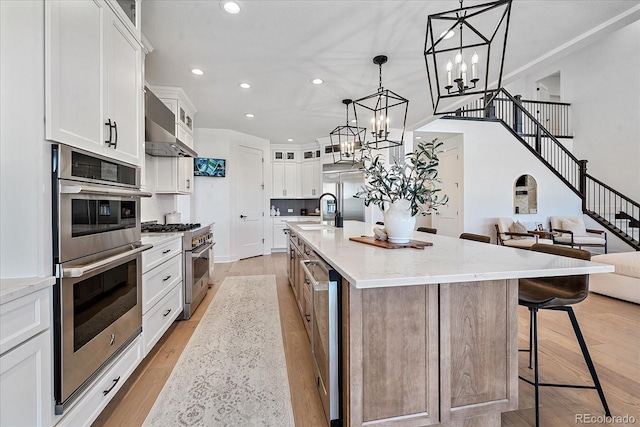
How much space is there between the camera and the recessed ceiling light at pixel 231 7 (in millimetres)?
2230

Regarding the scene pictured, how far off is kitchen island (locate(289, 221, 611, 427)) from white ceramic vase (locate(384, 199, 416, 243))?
59cm

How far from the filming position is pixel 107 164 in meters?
1.62

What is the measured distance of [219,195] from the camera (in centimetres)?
575

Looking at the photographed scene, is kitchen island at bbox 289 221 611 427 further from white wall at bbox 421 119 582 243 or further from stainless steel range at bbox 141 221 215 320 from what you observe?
white wall at bbox 421 119 582 243

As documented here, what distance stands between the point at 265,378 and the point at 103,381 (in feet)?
2.93

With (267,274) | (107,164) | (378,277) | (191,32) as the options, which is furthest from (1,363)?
(267,274)

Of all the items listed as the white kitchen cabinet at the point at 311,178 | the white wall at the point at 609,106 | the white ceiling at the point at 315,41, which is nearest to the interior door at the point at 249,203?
the white kitchen cabinet at the point at 311,178

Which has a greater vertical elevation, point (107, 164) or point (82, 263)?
point (107, 164)

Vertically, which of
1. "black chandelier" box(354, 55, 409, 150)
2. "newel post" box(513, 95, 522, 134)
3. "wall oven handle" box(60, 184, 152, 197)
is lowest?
"wall oven handle" box(60, 184, 152, 197)

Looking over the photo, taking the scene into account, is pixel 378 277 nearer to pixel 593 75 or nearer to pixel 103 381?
pixel 103 381

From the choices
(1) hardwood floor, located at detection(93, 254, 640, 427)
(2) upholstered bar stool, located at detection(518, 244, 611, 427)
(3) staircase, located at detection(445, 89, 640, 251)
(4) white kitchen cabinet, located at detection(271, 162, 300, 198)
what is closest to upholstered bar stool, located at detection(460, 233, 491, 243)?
(2) upholstered bar stool, located at detection(518, 244, 611, 427)

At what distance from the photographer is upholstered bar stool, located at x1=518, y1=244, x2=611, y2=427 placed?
150 centimetres

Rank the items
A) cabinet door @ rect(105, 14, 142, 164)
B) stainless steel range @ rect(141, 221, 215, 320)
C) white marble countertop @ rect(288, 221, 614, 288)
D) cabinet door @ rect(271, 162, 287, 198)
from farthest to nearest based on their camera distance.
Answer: cabinet door @ rect(271, 162, 287, 198) → stainless steel range @ rect(141, 221, 215, 320) → cabinet door @ rect(105, 14, 142, 164) → white marble countertop @ rect(288, 221, 614, 288)
